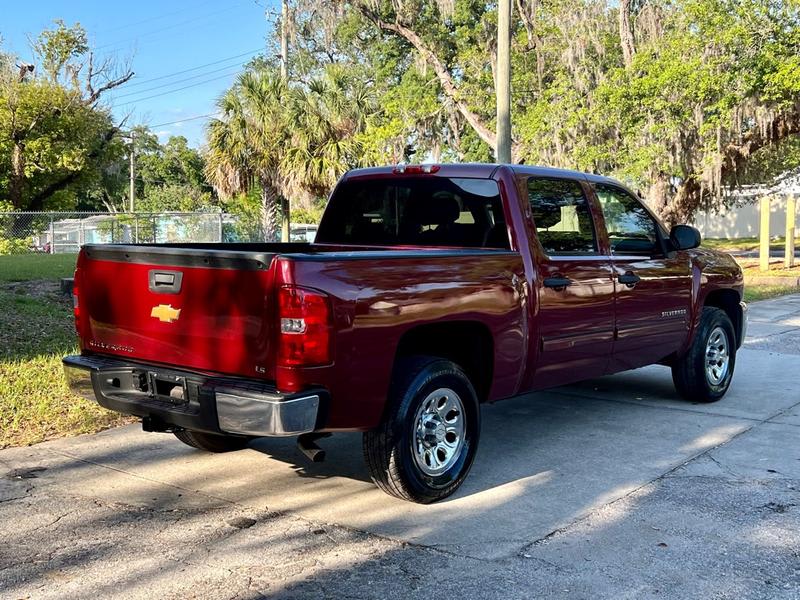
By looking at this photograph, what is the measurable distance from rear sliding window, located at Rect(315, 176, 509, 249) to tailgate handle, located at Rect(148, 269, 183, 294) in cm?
194

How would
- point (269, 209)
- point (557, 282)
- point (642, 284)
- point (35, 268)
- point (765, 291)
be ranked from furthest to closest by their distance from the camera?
point (269, 209)
point (765, 291)
point (35, 268)
point (642, 284)
point (557, 282)

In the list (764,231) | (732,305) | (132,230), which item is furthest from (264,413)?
(132,230)

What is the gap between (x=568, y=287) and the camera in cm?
573

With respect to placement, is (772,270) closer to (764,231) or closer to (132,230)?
(764,231)

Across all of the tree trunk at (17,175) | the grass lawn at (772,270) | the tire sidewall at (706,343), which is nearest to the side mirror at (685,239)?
the tire sidewall at (706,343)

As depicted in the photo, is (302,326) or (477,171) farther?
(477,171)

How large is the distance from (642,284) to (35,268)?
11540 millimetres

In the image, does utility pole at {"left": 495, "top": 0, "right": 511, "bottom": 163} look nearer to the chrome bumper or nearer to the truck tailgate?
the truck tailgate

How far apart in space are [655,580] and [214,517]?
233 cm

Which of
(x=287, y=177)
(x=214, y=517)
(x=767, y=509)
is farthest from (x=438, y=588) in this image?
(x=287, y=177)

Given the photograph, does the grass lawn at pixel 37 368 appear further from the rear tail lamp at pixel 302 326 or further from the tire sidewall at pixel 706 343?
the tire sidewall at pixel 706 343

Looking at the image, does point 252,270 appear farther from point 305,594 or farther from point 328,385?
point 305,594

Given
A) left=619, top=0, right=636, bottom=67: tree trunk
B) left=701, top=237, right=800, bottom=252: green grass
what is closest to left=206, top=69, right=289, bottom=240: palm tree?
left=619, top=0, right=636, bottom=67: tree trunk

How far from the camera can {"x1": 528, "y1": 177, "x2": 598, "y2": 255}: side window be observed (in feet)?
18.9
